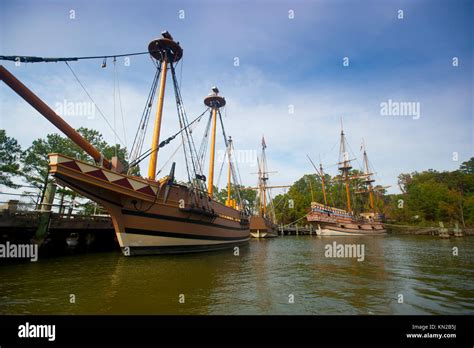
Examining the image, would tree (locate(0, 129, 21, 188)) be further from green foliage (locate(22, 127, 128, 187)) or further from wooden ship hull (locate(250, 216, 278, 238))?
wooden ship hull (locate(250, 216, 278, 238))

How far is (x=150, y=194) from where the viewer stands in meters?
14.0

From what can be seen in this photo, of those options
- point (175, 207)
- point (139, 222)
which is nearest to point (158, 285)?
point (139, 222)

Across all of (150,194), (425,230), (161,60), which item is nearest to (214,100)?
(161,60)

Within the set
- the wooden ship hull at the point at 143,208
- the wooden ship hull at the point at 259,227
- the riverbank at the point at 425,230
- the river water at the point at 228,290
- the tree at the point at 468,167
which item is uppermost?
the tree at the point at 468,167

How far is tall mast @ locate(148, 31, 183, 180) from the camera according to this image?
1656 centimetres

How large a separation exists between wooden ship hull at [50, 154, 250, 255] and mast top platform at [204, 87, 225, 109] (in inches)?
534

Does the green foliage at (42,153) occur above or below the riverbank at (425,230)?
above

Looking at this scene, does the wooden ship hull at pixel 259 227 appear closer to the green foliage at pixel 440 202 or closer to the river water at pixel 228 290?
the river water at pixel 228 290

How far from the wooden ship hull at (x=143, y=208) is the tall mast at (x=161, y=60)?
2.51 m

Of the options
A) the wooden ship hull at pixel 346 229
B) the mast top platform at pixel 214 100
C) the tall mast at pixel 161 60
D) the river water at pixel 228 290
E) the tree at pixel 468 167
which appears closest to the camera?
the river water at pixel 228 290

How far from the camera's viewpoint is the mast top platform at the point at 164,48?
59.9 ft

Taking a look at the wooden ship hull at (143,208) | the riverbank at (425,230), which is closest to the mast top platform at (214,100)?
the wooden ship hull at (143,208)
